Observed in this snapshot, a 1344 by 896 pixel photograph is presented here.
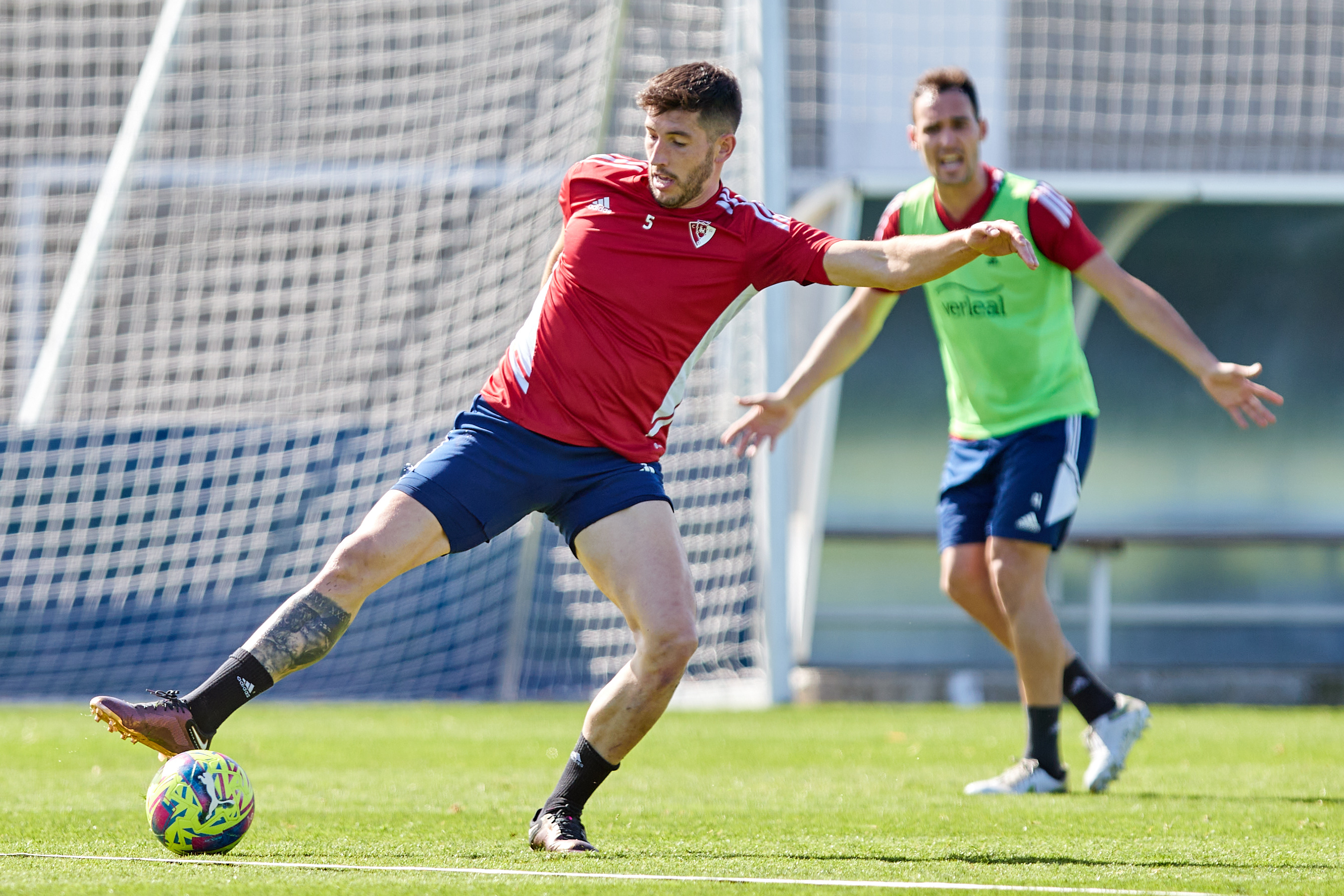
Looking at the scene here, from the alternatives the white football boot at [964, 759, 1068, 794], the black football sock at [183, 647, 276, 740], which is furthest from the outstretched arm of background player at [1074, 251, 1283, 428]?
the black football sock at [183, 647, 276, 740]

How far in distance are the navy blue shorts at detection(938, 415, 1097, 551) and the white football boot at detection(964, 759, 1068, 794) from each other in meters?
0.75

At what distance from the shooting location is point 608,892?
3.07m

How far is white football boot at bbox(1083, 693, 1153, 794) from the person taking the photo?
529cm

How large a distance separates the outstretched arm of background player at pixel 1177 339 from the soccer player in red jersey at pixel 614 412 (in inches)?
44.0

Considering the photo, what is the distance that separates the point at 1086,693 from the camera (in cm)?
558

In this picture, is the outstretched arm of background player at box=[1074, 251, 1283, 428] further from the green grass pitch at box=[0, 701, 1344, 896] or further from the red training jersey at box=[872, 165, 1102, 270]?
the green grass pitch at box=[0, 701, 1344, 896]

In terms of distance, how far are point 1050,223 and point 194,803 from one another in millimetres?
3250

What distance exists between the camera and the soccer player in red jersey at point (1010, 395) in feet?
17.4

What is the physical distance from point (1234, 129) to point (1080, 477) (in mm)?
6554

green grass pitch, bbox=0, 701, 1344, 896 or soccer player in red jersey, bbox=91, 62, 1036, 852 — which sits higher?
soccer player in red jersey, bbox=91, 62, 1036, 852

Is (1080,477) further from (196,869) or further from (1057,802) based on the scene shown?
(196,869)

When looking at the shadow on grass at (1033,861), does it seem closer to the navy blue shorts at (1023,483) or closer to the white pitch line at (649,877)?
the white pitch line at (649,877)

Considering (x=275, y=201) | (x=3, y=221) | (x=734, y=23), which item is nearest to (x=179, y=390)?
(x=275, y=201)

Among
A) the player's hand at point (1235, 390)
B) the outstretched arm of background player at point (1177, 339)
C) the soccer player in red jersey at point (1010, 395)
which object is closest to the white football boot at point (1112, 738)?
the soccer player in red jersey at point (1010, 395)
